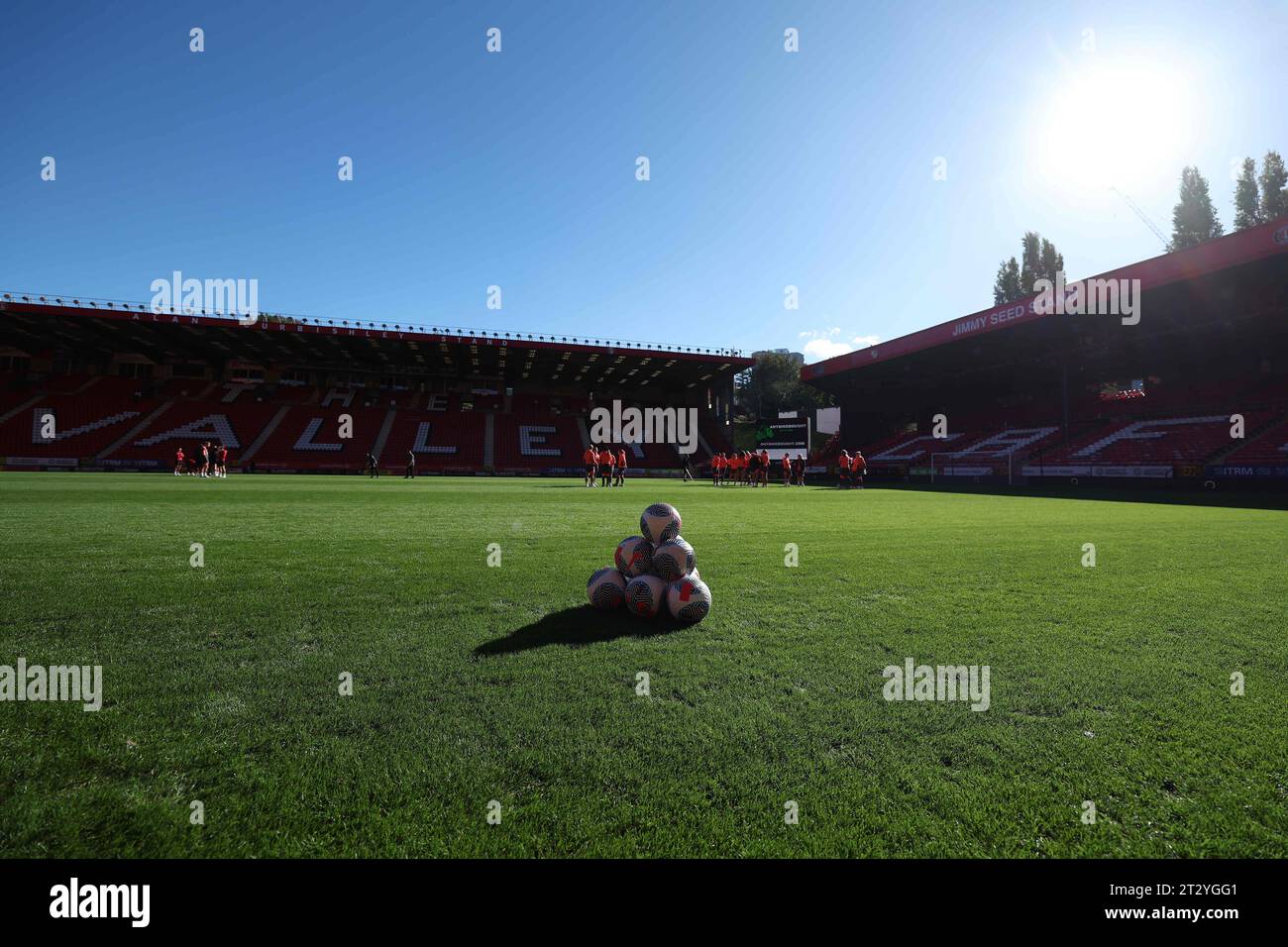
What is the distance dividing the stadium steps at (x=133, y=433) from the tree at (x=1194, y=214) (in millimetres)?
80943

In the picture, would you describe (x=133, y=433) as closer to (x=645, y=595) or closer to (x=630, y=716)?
(x=645, y=595)

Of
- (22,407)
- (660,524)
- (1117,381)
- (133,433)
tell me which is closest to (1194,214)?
(1117,381)

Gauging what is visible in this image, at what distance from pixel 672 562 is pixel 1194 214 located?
70.6 m

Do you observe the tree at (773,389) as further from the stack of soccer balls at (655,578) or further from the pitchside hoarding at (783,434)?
the stack of soccer balls at (655,578)

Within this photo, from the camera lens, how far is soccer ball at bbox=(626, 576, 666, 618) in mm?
4621

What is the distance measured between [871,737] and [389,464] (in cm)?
4647

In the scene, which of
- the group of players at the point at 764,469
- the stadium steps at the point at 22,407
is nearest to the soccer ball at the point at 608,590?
the group of players at the point at 764,469

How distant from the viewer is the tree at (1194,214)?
51406 mm

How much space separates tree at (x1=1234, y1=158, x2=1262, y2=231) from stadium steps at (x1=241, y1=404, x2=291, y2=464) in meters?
76.5

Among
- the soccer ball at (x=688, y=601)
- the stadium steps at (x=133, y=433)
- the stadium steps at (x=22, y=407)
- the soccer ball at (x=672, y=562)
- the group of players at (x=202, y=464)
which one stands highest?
the stadium steps at (x=22, y=407)

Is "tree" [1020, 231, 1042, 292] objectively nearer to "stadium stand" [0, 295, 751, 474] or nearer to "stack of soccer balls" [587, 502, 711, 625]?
"stadium stand" [0, 295, 751, 474]

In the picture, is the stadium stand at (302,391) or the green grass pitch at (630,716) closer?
the green grass pitch at (630,716)
